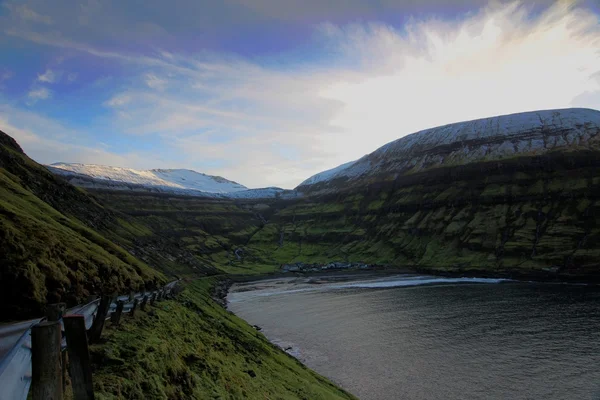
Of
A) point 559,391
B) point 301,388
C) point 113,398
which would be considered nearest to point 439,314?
point 559,391

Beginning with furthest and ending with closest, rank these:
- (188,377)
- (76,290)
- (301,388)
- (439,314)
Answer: (439,314) → (301,388) → (76,290) → (188,377)

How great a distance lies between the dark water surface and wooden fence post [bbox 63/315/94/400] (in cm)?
4385

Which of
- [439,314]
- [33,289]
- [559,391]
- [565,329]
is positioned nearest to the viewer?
[33,289]

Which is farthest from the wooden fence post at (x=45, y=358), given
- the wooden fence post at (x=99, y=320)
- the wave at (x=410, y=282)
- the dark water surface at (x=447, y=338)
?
the wave at (x=410, y=282)

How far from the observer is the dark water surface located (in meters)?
46.8

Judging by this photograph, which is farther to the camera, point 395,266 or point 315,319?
point 395,266

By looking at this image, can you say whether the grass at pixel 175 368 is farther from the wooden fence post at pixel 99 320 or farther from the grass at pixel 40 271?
the grass at pixel 40 271

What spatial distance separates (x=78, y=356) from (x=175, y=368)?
10.9 meters

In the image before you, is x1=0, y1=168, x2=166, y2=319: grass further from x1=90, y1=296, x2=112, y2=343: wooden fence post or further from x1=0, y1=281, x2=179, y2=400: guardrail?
x1=0, y1=281, x2=179, y2=400: guardrail

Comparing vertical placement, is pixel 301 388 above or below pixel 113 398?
below

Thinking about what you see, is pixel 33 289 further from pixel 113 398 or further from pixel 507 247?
pixel 507 247

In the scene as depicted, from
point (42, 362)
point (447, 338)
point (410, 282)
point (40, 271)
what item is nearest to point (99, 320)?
point (42, 362)

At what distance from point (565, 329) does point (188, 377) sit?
74.9m

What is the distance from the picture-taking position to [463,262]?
163000 millimetres
